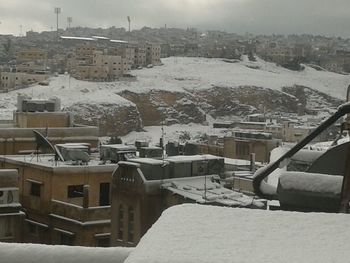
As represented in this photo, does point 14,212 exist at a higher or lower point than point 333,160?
lower

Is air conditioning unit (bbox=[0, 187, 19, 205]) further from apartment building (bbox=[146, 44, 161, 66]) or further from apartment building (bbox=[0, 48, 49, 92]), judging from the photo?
apartment building (bbox=[146, 44, 161, 66])

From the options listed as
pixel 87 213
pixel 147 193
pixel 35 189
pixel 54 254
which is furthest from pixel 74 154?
pixel 54 254

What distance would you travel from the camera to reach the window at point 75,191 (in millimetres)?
20266

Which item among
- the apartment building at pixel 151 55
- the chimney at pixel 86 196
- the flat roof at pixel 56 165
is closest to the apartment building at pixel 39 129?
the flat roof at pixel 56 165

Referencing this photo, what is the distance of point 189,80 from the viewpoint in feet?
468

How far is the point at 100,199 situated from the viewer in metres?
20.5

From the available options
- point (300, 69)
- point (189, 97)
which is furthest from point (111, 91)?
point (300, 69)

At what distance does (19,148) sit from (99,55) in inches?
4293

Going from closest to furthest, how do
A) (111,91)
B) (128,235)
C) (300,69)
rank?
(128,235), (111,91), (300,69)

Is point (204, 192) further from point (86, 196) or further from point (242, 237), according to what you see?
point (242, 237)

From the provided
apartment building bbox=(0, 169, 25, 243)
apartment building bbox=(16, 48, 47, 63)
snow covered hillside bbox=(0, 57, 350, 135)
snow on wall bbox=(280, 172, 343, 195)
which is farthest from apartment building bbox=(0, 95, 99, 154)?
apartment building bbox=(16, 48, 47, 63)

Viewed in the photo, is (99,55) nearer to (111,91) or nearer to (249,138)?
(111,91)

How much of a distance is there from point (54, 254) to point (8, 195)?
16338 millimetres

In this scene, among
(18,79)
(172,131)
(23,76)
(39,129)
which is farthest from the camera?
(23,76)
